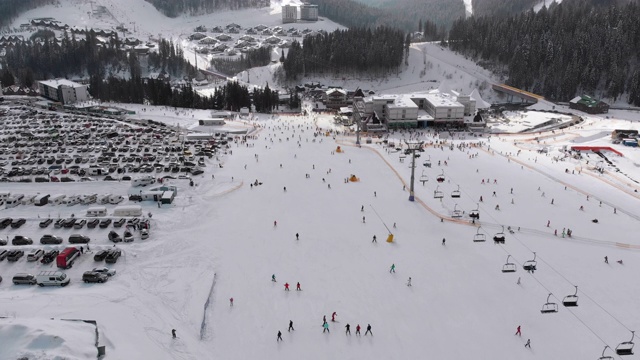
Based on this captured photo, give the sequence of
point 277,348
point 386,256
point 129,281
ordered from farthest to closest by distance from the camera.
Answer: point 386,256, point 129,281, point 277,348

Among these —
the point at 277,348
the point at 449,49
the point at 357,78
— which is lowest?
the point at 277,348

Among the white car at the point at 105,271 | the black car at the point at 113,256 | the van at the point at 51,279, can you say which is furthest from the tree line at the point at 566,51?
the van at the point at 51,279

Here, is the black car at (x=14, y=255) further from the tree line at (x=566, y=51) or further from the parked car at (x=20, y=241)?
the tree line at (x=566, y=51)

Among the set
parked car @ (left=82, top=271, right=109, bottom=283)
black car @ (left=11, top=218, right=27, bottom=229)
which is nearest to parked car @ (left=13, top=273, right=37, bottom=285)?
parked car @ (left=82, top=271, right=109, bottom=283)

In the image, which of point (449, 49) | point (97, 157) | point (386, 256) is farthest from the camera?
point (449, 49)

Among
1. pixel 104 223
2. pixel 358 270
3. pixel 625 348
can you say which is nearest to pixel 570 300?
pixel 625 348

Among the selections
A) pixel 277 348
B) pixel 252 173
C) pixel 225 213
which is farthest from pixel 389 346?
pixel 252 173

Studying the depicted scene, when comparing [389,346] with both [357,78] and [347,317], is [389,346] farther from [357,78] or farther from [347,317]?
[357,78]
